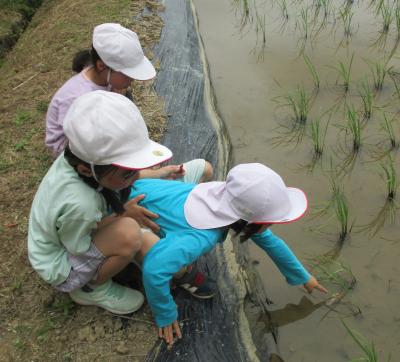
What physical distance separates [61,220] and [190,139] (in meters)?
1.38

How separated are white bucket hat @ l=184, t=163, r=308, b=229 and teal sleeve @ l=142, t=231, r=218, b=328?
2.4 inches

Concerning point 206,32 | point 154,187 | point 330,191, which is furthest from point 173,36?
point 154,187

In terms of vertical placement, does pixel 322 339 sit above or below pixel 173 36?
below

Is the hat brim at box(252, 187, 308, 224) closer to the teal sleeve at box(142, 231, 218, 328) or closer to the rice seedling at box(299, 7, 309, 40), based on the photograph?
the teal sleeve at box(142, 231, 218, 328)

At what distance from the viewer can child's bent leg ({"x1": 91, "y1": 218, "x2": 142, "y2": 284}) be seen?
157 centimetres

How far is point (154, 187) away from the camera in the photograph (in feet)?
6.07

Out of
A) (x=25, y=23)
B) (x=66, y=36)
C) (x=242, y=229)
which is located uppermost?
(x=242, y=229)

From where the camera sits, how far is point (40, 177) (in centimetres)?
243

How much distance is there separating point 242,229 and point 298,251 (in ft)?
2.22

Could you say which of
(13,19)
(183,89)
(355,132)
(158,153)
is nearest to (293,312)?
(158,153)

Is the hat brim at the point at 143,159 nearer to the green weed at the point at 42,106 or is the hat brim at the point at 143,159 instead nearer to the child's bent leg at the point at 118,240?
the child's bent leg at the point at 118,240

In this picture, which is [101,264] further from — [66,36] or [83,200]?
[66,36]

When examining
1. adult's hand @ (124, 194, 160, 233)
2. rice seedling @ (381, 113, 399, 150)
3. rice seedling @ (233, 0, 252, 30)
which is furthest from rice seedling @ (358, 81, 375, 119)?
adult's hand @ (124, 194, 160, 233)

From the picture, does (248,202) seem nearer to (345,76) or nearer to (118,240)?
(118,240)
